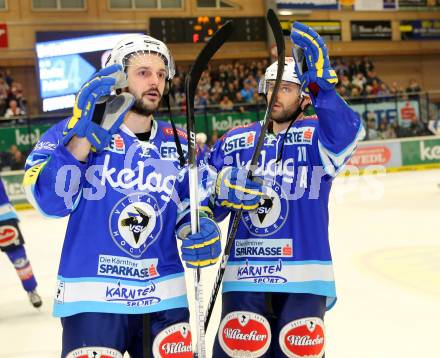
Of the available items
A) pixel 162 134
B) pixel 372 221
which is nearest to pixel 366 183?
pixel 372 221

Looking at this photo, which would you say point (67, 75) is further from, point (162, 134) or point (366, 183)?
point (162, 134)

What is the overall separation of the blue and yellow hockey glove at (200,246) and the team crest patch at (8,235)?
2867 mm

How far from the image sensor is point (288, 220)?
245 cm

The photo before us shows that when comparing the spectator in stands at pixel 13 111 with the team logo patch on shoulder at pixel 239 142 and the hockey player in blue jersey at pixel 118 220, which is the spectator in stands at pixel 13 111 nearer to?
the team logo patch on shoulder at pixel 239 142

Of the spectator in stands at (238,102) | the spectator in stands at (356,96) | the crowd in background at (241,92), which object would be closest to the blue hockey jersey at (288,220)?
the crowd in background at (241,92)

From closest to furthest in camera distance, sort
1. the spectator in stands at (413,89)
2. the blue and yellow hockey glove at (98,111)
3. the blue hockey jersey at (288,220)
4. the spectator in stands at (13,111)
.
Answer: the blue and yellow hockey glove at (98,111) < the blue hockey jersey at (288,220) < the spectator in stands at (13,111) < the spectator in stands at (413,89)

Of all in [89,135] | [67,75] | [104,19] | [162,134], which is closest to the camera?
[89,135]

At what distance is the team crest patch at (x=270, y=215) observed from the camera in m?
2.45

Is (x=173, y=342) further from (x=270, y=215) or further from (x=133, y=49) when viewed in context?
(x=133, y=49)

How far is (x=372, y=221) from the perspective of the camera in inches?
286

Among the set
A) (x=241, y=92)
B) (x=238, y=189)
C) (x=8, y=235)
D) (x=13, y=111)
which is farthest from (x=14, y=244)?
(x=241, y=92)

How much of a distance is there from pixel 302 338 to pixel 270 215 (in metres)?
0.48

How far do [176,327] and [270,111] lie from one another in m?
0.88

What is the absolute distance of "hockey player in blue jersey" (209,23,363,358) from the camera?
7.56ft
